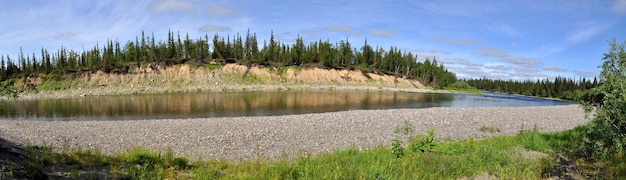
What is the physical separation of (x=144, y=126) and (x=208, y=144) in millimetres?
9276

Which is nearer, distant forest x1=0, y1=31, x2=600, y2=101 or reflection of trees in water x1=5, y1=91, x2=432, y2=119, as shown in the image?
reflection of trees in water x1=5, y1=91, x2=432, y2=119

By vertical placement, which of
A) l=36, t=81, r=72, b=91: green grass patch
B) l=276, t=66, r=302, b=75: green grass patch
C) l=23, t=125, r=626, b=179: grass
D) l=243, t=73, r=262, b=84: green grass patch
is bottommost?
l=23, t=125, r=626, b=179: grass

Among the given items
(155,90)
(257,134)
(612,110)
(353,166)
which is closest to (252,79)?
(155,90)

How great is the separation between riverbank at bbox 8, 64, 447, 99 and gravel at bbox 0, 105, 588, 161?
66.7 metres

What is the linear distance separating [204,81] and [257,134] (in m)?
84.0

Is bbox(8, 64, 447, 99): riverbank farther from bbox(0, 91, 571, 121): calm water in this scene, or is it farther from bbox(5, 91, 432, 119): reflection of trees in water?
bbox(5, 91, 432, 119): reflection of trees in water

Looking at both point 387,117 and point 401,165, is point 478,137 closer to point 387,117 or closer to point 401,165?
point 387,117

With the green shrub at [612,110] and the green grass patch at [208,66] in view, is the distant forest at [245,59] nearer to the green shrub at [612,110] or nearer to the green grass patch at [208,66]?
the green grass patch at [208,66]

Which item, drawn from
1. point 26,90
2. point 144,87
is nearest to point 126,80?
point 144,87

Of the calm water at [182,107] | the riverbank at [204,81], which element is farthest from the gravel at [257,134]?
the riverbank at [204,81]

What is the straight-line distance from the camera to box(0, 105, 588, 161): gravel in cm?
1589

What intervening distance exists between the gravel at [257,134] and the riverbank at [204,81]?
66.7 m

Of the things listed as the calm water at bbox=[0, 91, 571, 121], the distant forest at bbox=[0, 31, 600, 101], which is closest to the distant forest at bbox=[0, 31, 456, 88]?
the distant forest at bbox=[0, 31, 600, 101]

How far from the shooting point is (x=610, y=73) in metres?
10.8
